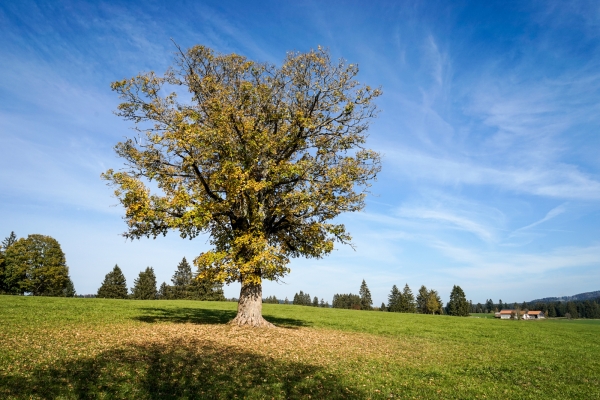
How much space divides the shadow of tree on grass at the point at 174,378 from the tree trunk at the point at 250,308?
7.18 m

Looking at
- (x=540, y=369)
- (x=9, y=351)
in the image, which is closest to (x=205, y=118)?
(x=9, y=351)

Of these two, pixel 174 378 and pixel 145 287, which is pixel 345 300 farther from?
pixel 174 378

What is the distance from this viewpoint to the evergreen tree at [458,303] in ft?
370

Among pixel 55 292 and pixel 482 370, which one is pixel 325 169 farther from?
pixel 55 292

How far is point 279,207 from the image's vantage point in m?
19.9

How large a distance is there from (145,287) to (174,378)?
96151 mm

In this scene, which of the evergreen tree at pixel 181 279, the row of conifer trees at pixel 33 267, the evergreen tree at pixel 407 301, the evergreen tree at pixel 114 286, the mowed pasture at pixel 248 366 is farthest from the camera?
the evergreen tree at pixel 407 301

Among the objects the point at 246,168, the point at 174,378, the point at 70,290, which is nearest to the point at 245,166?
the point at 246,168

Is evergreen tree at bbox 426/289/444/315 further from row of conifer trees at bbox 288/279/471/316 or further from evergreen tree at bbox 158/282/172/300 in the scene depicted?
evergreen tree at bbox 158/282/172/300

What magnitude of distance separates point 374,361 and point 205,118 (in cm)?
1598

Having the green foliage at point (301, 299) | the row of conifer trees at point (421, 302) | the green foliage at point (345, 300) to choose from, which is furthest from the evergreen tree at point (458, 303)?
the green foliage at point (301, 299)

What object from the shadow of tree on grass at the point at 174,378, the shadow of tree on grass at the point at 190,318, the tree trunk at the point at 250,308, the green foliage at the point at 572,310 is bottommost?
the shadow of tree on grass at the point at 174,378

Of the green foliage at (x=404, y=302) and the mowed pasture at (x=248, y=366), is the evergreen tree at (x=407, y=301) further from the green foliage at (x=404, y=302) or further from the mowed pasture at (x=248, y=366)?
the mowed pasture at (x=248, y=366)

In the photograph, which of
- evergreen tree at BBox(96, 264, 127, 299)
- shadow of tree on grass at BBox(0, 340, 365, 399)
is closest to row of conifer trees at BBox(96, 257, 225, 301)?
evergreen tree at BBox(96, 264, 127, 299)
